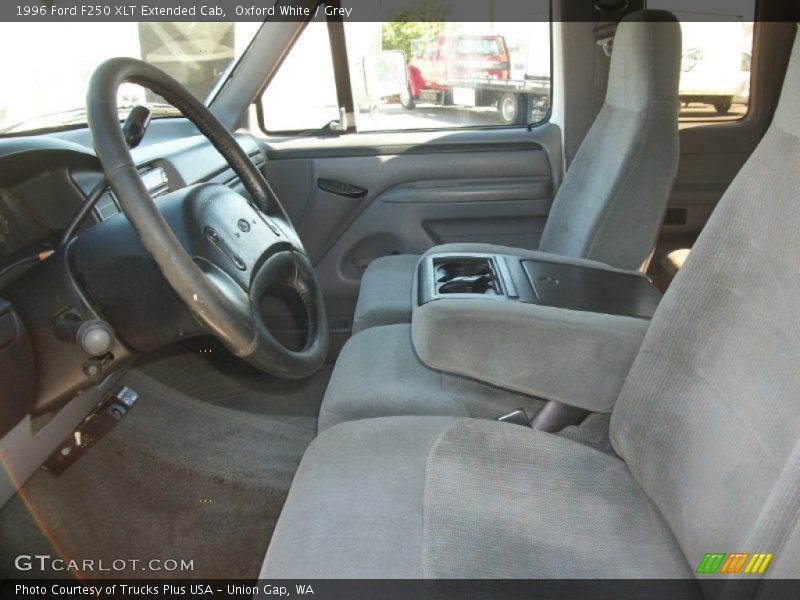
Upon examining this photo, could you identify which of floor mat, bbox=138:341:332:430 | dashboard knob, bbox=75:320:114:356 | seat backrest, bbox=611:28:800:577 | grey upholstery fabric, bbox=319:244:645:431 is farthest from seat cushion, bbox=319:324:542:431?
floor mat, bbox=138:341:332:430

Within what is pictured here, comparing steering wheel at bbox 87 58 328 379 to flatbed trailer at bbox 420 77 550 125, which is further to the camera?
flatbed trailer at bbox 420 77 550 125

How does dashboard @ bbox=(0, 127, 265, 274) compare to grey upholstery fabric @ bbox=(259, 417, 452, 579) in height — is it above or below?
above

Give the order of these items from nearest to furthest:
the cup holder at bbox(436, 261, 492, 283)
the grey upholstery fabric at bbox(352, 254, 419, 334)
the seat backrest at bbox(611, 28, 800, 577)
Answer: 1. the seat backrest at bbox(611, 28, 800, 577)
2. the cup holder at bbox(436, 261, 492, 283)
3. the grey upholstery fabric at bbox(352, 254, 419, 334)

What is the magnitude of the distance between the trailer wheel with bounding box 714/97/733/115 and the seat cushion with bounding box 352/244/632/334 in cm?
125

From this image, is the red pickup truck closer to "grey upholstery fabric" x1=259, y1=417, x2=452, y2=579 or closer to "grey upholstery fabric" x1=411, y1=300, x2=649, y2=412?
"grey upholstery fabric" x1=411, y1=300, x2=649, y2=412

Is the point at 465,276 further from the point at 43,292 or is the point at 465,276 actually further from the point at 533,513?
the point at 43,292

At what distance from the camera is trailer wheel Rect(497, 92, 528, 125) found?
2.92 m

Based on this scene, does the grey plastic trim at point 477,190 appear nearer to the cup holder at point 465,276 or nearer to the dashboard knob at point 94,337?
the cup holder at point 465,276

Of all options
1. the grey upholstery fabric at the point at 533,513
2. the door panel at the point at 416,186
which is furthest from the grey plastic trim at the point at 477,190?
the grey upholstery fabric at the point at 533,513

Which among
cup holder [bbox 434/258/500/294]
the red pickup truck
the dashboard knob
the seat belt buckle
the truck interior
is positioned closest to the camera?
the truck interior

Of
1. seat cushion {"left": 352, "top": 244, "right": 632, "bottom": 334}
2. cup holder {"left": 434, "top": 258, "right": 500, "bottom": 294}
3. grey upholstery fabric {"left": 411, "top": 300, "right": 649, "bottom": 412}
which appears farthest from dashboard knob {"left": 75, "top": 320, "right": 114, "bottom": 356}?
seat cushion {"left": 352, "top": 244, "right": 632, "bottom": 334}

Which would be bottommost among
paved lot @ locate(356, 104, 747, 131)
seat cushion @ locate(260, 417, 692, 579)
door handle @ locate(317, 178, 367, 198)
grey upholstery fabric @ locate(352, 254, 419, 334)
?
grey upholstery fabric @ locate(352, 254, 419, 334)

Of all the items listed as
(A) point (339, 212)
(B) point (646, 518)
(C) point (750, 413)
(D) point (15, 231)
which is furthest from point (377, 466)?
(A) point (339, 212)

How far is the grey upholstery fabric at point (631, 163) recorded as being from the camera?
6.07 feet
